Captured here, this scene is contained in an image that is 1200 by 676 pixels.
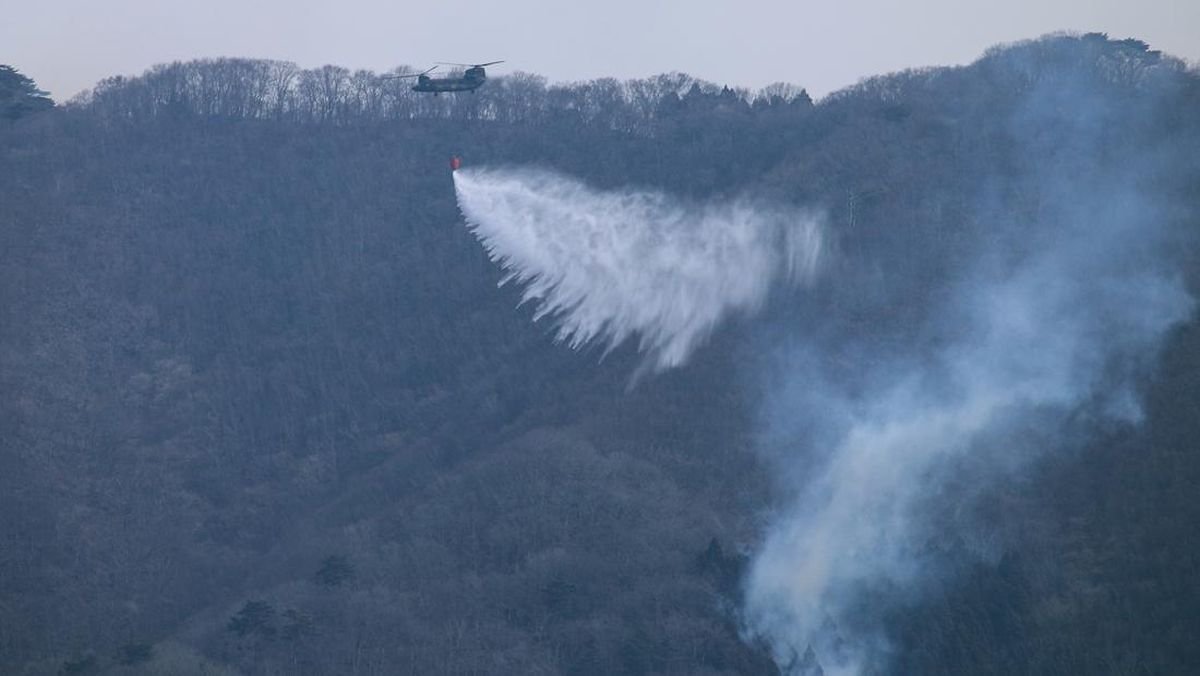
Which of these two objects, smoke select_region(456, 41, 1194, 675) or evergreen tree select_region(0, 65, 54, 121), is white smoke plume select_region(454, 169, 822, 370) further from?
evergreen tree select_region(0, 65, 54, 121)

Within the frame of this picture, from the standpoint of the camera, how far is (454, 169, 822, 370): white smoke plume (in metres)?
101

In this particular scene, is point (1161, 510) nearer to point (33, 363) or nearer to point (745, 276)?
point (745, 276)

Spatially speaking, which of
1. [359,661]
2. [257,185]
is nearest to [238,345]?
[257,185]

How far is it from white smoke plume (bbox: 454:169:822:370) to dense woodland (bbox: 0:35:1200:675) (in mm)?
2053

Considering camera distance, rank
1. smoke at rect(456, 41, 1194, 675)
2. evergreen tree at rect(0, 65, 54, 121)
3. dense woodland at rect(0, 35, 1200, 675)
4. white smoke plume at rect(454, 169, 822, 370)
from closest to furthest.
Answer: dense woodland at rect(0, 35, 1200, 675)
smoke at rect(456, 41, 1194, 675)
white smoke plume at rect(454, 169, 822, 370)
evergreen tree at rect(0, 65, 54, 121)

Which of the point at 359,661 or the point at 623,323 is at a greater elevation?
the point at 623,323

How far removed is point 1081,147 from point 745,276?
84.5 feet

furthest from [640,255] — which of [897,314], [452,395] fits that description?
[452,395]

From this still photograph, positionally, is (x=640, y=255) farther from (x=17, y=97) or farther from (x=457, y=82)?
(x=17, y=97)

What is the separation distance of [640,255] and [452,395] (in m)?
17.1

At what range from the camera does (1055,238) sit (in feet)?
356

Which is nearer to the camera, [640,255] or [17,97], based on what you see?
[640,255]

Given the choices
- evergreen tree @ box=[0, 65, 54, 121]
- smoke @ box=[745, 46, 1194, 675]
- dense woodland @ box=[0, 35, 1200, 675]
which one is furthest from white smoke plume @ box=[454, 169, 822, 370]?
evergreen tree @ box=[0, 65, 54, 121]

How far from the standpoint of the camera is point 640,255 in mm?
103000
